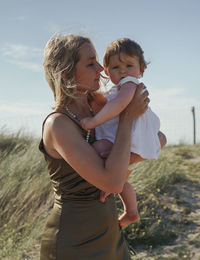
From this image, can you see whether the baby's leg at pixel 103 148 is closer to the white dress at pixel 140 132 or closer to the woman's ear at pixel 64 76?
the white dress at pixel 140 132

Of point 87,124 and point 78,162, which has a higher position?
point 87,124

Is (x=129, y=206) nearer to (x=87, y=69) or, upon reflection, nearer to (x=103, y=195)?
(x=103, y=195)

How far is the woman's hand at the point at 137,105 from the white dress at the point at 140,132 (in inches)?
3.2

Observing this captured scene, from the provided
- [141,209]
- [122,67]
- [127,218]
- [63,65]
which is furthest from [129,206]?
[141,209]

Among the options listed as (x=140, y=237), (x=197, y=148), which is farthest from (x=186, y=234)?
(x=197, y=148)

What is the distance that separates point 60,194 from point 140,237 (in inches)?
128

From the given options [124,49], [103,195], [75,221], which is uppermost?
[124,49]

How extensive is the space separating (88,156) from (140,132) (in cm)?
51

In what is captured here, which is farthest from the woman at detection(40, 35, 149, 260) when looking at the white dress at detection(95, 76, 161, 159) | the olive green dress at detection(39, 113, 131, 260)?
the white dress at detection(95, 76, 161, 159)

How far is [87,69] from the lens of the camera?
1944 millimetres

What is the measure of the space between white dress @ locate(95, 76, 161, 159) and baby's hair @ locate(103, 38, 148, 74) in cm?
26

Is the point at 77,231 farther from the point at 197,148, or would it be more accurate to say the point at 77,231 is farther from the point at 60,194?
the point at 197,148

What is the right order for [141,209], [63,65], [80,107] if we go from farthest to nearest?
[141,209]
[80,107]
[63,65]

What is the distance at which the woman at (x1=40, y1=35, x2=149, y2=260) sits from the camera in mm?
1625
